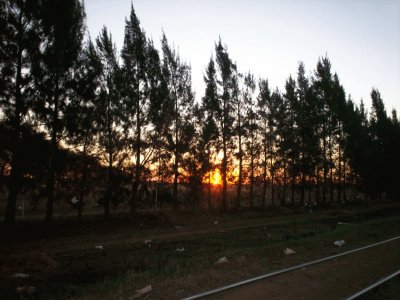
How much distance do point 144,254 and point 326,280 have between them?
319 inches

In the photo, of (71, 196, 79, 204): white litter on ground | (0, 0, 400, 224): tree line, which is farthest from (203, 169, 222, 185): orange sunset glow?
(71, 196, 79, 204): white litter on ground

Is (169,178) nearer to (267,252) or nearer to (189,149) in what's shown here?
(189,149)

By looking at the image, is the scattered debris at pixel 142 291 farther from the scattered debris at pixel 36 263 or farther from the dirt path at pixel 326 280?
the scattered debris at pixel 36 263

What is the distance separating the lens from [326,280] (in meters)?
8.35

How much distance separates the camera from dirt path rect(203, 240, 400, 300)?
723 cm

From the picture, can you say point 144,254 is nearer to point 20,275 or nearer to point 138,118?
point 20,275

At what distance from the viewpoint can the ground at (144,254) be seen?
8.38 meters

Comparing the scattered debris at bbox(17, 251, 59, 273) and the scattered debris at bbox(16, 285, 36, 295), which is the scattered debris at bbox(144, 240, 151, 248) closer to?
the scattered debris at bbox(17, 251, 59, 273)

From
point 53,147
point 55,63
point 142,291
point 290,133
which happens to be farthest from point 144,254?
point 290,133

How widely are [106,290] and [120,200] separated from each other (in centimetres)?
1730

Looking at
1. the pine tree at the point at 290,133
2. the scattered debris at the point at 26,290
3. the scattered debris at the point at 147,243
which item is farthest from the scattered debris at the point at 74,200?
the pine tree at the point at 290,133

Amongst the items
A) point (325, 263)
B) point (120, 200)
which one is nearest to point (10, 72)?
point (120, 200)

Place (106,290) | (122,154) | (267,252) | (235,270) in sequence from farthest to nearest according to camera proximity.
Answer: (122,154), (267,252), (235,270), (106,290)

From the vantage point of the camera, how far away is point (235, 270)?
956 centimetres
